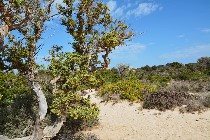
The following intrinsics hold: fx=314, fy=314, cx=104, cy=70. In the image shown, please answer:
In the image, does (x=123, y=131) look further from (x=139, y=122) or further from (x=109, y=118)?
(x=109, y=118)

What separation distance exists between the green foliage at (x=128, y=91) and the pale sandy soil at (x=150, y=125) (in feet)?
3.54

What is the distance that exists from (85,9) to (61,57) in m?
1.60

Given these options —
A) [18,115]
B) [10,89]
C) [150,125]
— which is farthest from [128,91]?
[18,115]

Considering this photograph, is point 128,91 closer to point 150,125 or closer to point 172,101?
point 172,101

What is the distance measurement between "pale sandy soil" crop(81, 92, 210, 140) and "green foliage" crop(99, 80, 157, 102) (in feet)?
3.54

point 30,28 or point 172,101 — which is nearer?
point 30,28

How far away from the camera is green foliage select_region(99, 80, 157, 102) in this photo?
665 inches

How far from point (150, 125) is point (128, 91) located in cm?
466

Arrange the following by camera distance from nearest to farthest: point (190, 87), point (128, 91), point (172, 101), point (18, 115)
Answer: point (18, 115) → point (172, 101) → point (128, 91) → point (190, 87)

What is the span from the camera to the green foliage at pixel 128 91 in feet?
55.4

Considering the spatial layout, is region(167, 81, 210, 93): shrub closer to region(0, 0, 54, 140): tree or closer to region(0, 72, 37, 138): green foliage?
region(0, 72, 37, 138): green foliage

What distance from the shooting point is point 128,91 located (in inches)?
683

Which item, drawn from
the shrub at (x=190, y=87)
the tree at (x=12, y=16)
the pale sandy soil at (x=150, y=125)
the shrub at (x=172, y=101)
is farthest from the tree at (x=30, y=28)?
the shrub at (x=190, y=87)

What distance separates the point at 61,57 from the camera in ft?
28.3
